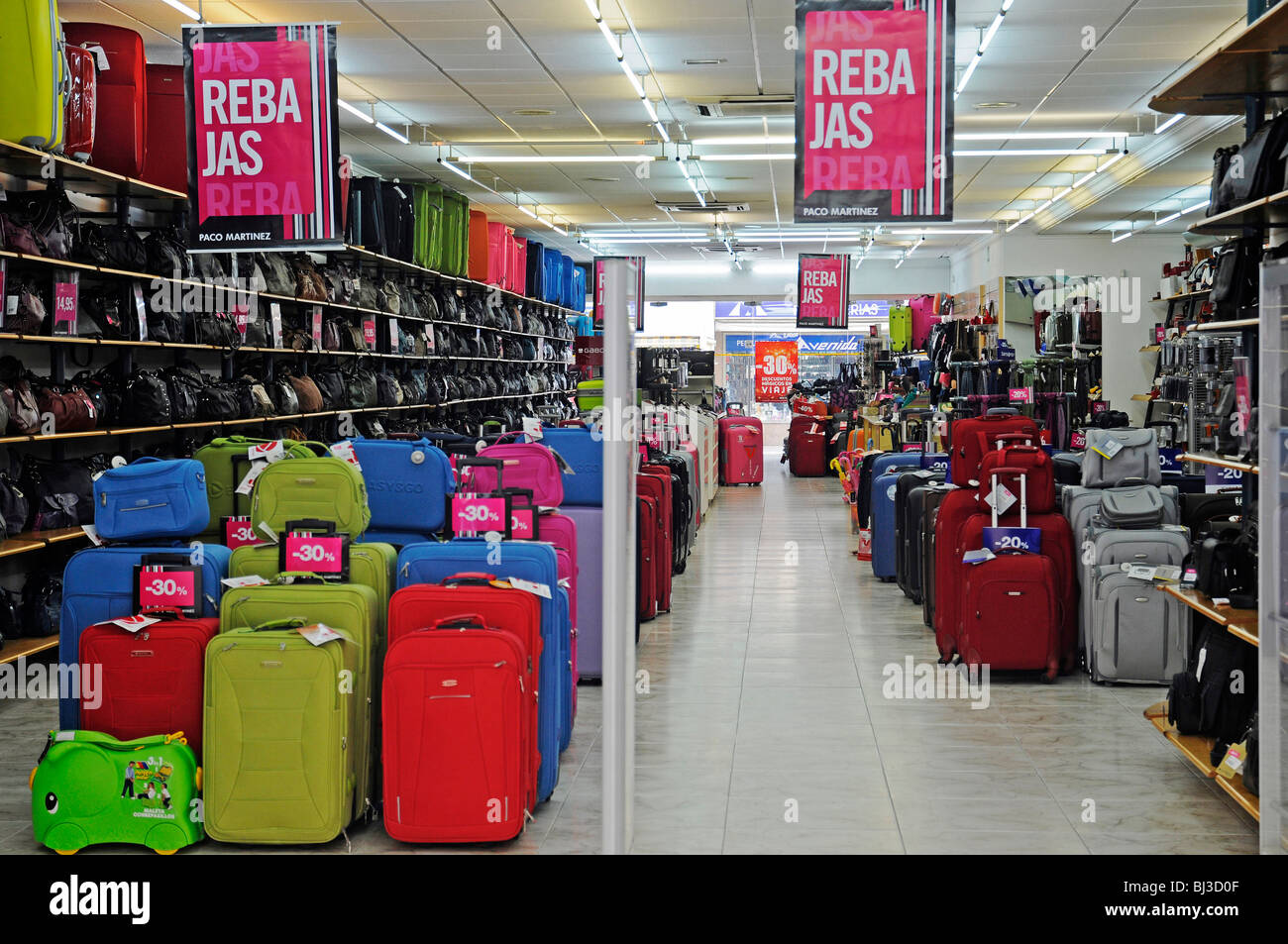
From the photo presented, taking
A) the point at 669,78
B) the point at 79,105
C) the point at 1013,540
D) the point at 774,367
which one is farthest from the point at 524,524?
the point at 774,367

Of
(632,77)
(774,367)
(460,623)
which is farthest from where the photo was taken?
(774,367)

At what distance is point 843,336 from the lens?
115 feet

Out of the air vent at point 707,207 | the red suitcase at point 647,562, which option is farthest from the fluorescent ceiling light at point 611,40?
the air vent at point 707,207

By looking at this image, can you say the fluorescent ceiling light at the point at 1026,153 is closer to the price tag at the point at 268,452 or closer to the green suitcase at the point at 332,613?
the price tag at the point at 268,452

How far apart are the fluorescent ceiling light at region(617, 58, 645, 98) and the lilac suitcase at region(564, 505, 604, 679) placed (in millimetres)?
4762

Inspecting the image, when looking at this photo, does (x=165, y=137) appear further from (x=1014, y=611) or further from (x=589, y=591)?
(x=1014, y=611)

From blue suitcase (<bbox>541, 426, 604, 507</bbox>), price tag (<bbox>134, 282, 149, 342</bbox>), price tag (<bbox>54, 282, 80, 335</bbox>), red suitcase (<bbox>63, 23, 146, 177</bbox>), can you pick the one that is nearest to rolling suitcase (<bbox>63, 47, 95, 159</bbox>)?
red suitcase (<bbox>63, 23, 146, 177</bbox>)

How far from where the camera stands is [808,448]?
61.7ft

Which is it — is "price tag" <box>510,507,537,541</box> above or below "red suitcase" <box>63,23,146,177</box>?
below

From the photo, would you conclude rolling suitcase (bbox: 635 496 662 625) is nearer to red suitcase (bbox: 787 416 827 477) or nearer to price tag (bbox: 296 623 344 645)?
price tag (bbox: 296 623 344 645)

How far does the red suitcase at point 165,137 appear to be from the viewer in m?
7.56

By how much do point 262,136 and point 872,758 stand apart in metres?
3.93

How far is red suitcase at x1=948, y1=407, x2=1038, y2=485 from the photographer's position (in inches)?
258

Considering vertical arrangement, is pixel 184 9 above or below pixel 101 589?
above
